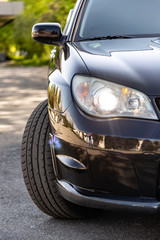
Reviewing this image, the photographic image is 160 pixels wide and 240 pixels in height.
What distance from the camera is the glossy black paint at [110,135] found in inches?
99.0

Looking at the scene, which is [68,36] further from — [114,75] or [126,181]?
[126,181]

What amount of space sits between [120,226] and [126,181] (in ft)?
2.26

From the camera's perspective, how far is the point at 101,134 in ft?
8.41

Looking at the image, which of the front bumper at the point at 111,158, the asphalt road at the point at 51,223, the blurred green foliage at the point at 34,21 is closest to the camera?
the front bumper at the point at 111,158

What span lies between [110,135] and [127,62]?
465mm

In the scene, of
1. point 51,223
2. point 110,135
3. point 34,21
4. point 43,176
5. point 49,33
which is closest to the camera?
point 110,135

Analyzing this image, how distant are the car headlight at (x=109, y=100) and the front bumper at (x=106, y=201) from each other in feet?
1.43

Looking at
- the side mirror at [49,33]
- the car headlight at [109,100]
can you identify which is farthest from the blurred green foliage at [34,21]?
the car headlight at [109,100]

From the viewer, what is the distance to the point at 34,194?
3197 millimetres

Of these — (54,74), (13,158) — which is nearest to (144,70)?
(54,74)

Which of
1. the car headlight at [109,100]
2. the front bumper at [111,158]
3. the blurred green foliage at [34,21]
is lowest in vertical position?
the blurred green foliage at [34,21]

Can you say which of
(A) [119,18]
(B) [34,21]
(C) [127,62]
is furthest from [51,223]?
(B) [34,21]

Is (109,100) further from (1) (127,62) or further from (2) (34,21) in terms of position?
(2) (34,21)

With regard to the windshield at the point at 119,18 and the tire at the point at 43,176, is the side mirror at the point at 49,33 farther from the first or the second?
the tire at the point at 43,176
